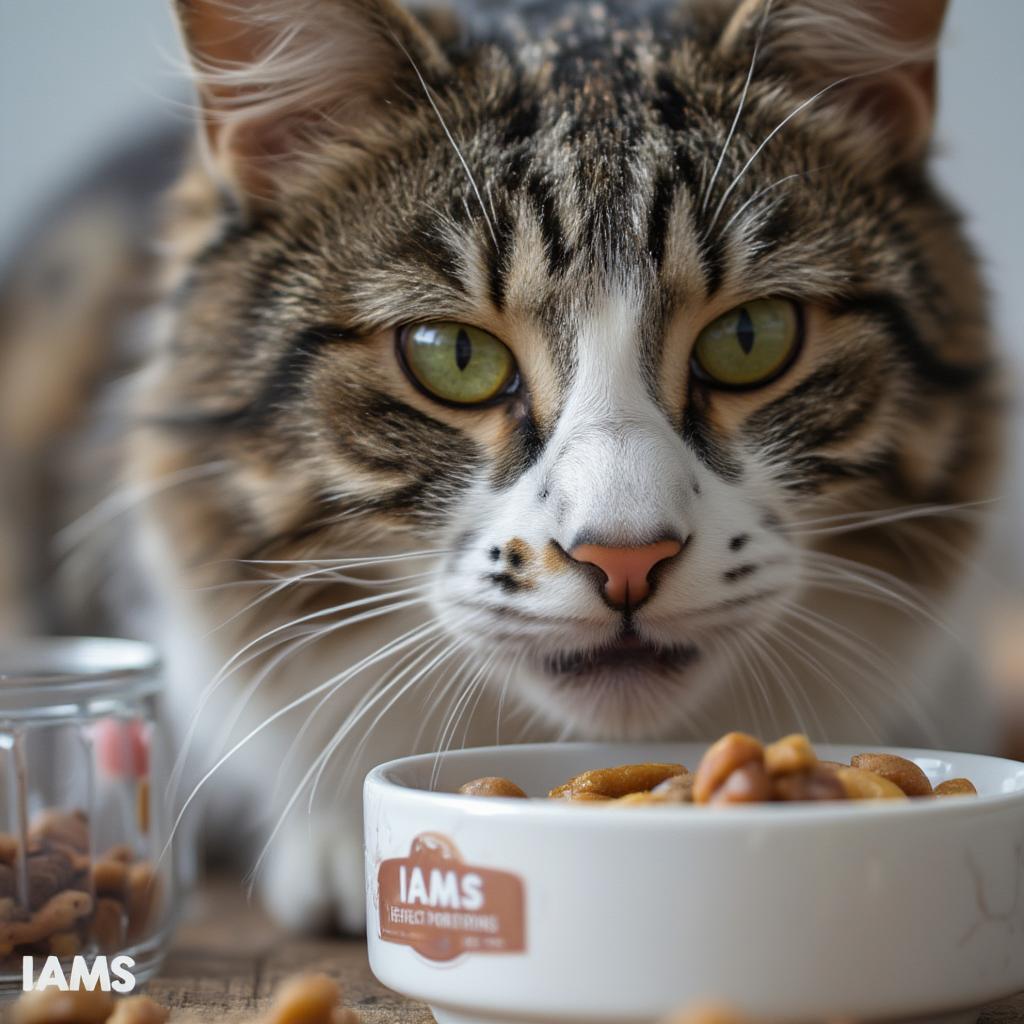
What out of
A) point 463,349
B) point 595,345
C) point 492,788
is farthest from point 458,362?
point 492,788

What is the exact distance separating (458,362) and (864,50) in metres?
0.47

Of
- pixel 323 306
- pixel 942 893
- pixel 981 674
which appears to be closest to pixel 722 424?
pixel 323 306

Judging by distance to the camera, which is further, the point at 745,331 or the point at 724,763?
the point at 745,331

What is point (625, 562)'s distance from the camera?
893mm

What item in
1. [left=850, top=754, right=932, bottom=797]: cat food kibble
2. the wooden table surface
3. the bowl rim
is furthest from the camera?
the wooden table surface

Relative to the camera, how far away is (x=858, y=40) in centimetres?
114

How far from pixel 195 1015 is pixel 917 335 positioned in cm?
81

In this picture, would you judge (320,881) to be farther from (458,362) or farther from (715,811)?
(715,811)

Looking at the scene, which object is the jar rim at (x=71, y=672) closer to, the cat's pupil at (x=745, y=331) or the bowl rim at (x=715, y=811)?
the bowl rim at (x=715, y=811)

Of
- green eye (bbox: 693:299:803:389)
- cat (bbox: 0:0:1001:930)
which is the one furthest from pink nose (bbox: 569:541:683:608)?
green eye (bbox: 693:299:803:389)

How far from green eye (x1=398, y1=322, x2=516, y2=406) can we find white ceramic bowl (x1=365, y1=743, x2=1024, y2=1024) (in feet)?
1.39

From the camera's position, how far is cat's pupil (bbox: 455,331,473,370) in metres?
1.06

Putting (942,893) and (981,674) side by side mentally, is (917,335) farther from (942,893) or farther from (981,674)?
(942,893)

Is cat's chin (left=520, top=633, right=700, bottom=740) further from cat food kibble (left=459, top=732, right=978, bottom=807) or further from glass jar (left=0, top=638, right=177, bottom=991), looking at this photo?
glass jar (left=0, top=638, right=177, bottom=991)
